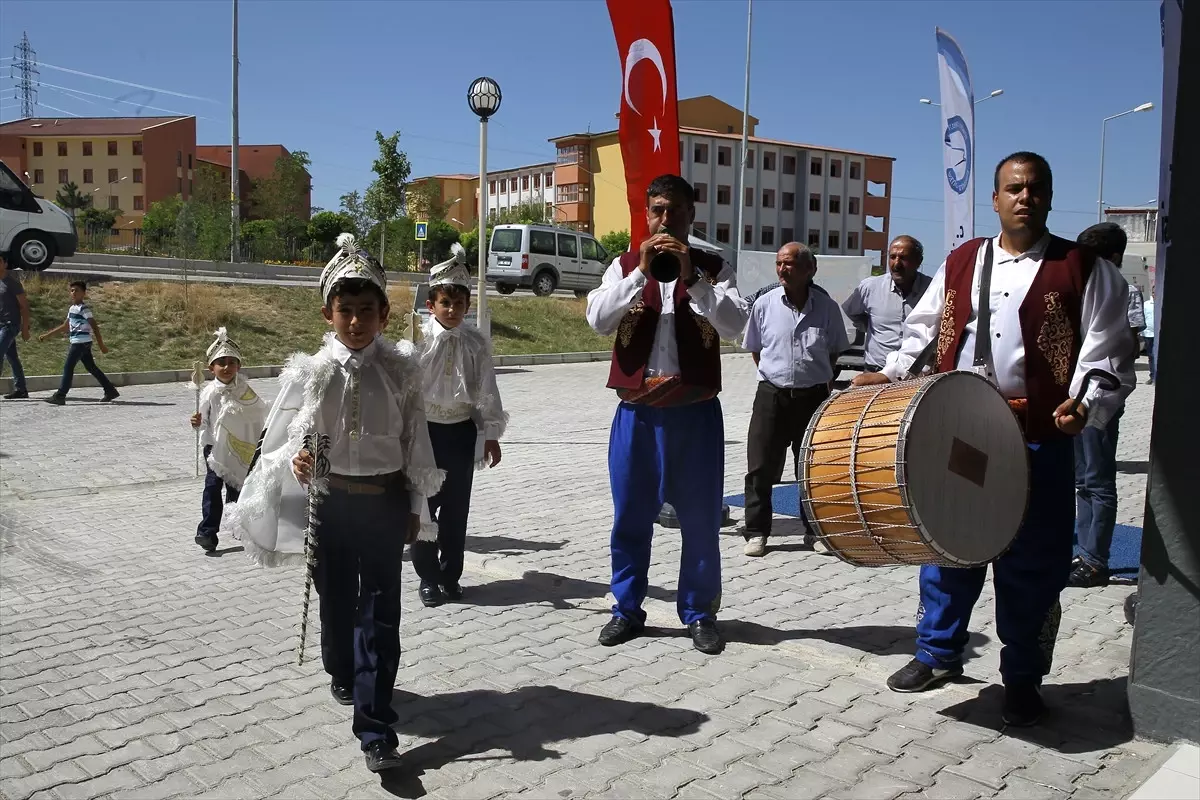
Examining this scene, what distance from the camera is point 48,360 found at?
18.3 m

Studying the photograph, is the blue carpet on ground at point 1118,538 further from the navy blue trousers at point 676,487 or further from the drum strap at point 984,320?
the drum strap at point 984,320

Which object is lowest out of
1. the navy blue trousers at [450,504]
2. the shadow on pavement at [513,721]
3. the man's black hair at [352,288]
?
the shadow on pavement at [513,721]

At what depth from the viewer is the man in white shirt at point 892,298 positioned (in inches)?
297

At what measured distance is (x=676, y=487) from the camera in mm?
5012

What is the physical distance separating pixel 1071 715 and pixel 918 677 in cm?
61

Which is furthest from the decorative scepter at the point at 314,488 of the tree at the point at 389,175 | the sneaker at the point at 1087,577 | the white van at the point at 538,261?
the tree at the point at 389,175

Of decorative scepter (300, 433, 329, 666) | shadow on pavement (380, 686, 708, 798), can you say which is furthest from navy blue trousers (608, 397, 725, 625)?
decorative scepter (300, 433, 329, 666)

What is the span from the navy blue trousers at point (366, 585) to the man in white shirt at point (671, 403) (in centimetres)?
136

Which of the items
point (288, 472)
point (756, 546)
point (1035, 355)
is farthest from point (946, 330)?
point (756, 546)

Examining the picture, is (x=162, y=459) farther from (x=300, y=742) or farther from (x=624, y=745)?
(x=624, y=745)

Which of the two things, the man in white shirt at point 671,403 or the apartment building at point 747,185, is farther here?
the apartment building at point 747,185

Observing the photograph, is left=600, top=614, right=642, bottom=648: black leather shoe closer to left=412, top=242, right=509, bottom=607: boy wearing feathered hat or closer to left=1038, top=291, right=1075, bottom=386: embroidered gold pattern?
left=412, top=242, right=509, bottom=607: boy wearing feathered hat

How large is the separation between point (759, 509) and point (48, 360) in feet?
51.1

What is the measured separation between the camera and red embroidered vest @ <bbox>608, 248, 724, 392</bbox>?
4914 mm
